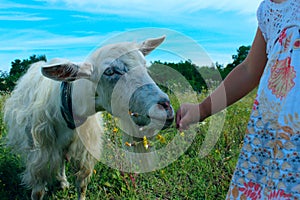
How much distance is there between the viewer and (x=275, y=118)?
4.27ft

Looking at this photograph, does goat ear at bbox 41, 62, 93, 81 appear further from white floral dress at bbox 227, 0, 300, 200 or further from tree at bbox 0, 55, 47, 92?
tree at bbox 0, 55, 47, 92

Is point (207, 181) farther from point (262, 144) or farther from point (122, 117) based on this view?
point (262, 144)

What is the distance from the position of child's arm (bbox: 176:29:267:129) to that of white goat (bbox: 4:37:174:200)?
1.60 ft

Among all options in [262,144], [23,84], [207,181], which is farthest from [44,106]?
[262,144]

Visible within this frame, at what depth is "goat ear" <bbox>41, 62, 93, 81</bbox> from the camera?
8.20ft

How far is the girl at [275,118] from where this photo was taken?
1.25 m

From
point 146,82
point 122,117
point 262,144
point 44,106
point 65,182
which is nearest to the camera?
point 262,144

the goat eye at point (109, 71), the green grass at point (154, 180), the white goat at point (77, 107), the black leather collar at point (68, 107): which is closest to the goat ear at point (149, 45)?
the white goat at point (77, 107)

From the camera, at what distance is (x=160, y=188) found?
365cm

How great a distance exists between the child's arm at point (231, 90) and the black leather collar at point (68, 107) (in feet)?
4.62

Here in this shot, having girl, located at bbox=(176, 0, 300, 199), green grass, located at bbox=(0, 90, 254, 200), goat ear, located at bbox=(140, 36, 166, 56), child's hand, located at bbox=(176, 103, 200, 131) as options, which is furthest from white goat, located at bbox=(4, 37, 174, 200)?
girl, located at bbox=(176, 0, 300, 199)

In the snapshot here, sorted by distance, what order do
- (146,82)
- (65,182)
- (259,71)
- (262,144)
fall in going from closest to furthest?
(262,144) → (259,71) → (146,82) → (65,182)

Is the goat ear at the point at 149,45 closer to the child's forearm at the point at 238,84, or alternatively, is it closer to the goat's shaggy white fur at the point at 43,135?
the goat's shaggy white fur at the point at 43,135

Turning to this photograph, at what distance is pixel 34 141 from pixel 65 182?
2.43 feet
